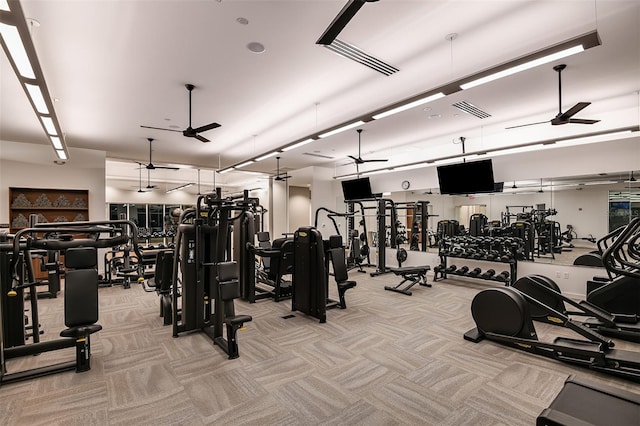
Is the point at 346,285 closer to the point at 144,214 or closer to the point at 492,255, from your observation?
the point at 492,255

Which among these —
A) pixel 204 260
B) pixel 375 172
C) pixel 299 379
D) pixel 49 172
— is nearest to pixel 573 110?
pixel 299 379

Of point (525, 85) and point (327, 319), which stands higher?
point (525, 85)

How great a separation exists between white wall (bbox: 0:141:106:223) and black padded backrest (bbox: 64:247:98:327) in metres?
5.88

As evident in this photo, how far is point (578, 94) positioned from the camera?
487 cm

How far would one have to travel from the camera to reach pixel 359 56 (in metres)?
3.72

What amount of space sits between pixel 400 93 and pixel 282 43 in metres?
2.26

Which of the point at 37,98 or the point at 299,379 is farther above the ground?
the point at 37,98

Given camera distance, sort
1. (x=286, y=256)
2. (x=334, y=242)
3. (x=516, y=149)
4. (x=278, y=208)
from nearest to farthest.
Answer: (x=334, y=242) → (x=286, y=256) → (x=516, y=149) → (x=278, y=208)

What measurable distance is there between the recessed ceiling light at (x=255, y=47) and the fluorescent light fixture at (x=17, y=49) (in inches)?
76.7

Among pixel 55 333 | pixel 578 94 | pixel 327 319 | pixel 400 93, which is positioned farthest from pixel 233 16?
pixel 578 94

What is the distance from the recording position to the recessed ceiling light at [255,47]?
3.45 metres

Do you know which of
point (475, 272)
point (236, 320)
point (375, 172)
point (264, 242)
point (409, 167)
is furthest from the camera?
point (375, 172)

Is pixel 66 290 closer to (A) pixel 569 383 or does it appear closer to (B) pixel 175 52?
(B) pixel 175 52

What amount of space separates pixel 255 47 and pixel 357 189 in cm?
716
